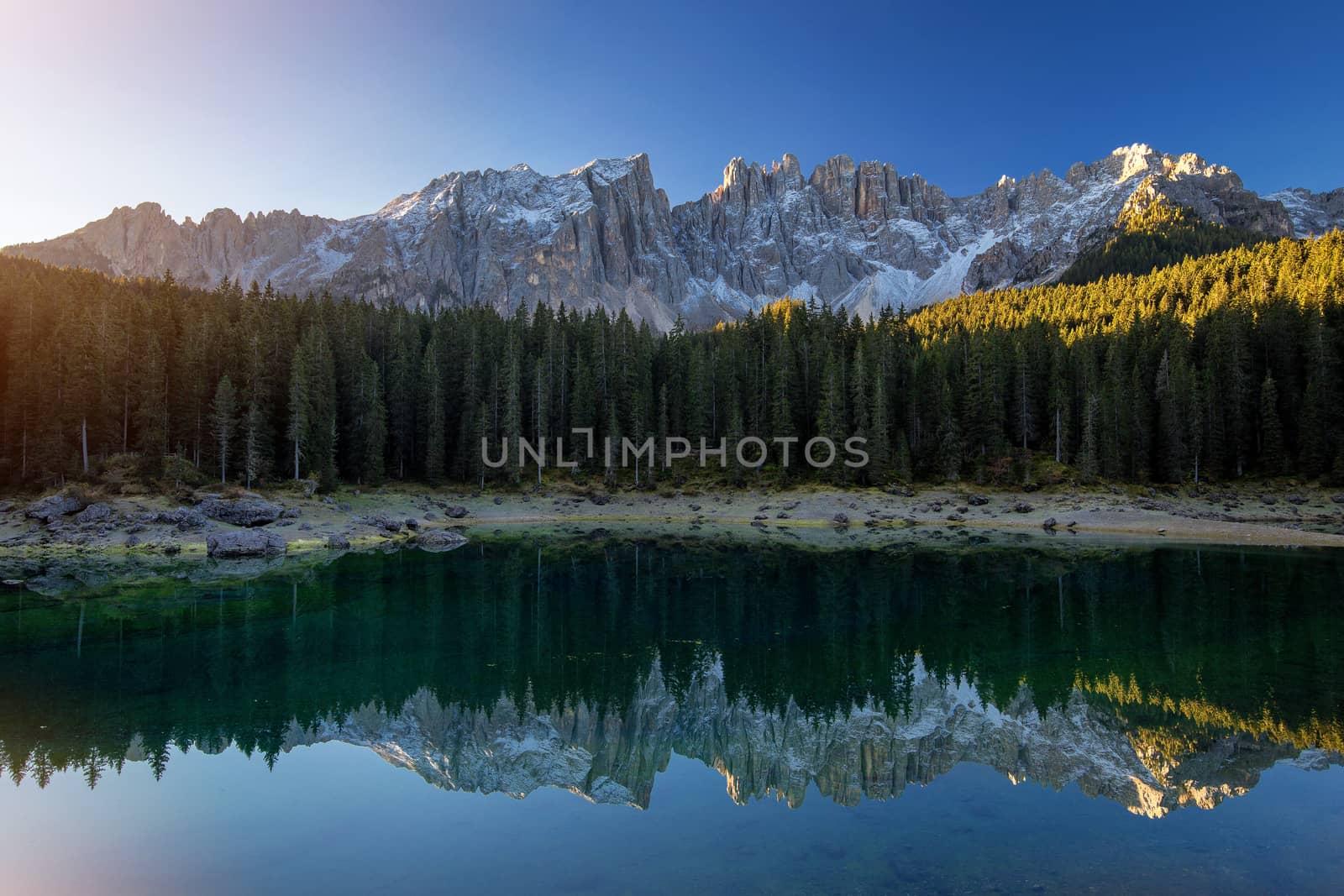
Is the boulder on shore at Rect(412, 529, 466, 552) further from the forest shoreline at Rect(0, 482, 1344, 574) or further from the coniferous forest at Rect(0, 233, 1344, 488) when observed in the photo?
the coniferous forest at Rect(0, 233, 1344, 488)

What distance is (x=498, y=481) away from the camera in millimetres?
71250

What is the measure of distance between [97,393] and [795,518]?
55.0 m

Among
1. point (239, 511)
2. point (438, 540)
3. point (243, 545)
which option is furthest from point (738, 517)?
point (239, 511)

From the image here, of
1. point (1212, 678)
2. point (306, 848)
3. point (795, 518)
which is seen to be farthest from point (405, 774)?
point (795, 518)

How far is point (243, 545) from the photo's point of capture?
4106 cm

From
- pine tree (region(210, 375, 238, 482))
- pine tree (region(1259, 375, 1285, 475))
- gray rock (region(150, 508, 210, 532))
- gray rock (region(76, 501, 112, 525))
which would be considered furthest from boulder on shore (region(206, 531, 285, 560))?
pine tree (region(1259, 375, 1285, 475))

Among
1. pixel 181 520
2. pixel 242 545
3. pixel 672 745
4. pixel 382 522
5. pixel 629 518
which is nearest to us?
pixel 672 745

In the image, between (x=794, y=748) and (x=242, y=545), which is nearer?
(x=794, y=748)

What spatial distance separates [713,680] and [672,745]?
413 centimetres

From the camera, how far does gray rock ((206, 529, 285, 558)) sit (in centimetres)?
4059

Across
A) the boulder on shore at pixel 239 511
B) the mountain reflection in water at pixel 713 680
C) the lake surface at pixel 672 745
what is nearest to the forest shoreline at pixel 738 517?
the boulder on shore at pixel 239 511

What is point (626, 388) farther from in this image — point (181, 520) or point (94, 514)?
point (94, 514)

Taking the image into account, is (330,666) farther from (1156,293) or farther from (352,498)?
(1156,293)

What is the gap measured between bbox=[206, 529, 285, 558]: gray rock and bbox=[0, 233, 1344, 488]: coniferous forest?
12337 millimetres
